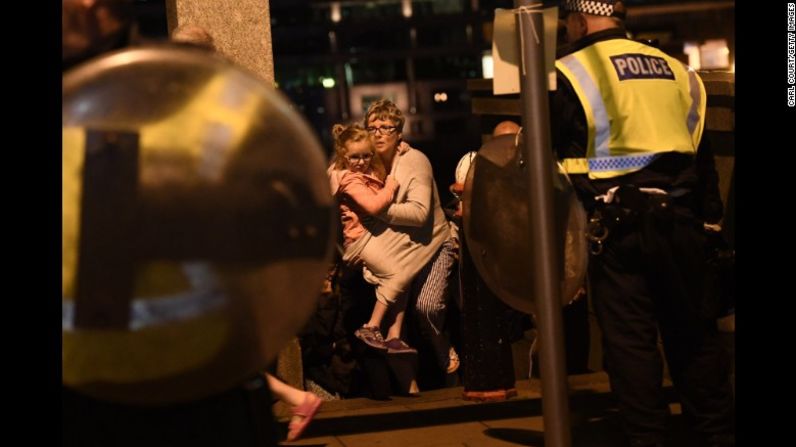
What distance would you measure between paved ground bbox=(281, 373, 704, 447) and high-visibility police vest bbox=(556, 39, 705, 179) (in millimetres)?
1312

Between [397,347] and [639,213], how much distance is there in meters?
2.51

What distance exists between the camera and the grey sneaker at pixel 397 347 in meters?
7.93

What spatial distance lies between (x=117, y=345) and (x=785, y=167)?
12.0 feet

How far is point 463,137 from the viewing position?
172 feet

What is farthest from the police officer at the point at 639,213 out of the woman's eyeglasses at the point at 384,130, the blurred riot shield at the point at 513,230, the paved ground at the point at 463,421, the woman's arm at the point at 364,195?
the woman's eyeglasses at the point at 384,130

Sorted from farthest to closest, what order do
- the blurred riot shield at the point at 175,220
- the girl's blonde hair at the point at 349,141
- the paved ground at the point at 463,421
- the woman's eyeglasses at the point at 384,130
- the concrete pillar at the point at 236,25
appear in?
the woman's eyeglasses at the point at 384,130 → the girl's blonde hair at the point at 349,141 → the concrete pillar at the point at 236,25 → the paved ground at the point at 463,421 → the blurred riot shield at the point at 175,220

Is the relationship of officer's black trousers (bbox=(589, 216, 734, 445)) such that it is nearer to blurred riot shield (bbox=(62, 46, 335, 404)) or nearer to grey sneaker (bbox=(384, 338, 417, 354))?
grey sneaker (bbox=(384, 338, 417, 354))

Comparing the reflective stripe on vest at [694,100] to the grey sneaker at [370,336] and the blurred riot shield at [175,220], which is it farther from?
the blurred riot shield at [175,220]

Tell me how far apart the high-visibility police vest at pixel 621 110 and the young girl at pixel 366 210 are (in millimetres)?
2192

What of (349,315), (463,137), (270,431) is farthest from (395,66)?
(270,431)

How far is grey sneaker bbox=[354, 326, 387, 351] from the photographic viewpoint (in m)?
7.93

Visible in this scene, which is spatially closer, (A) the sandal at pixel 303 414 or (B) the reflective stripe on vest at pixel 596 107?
(A) the sandal at pixel 303 414

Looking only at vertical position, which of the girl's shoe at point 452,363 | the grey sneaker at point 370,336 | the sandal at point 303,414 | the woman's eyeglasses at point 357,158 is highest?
the woman's eyeglasses at point 357,158

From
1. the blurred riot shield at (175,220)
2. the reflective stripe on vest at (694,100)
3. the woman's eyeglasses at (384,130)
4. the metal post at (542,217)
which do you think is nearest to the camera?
the blurred riot shield at (175,220)
